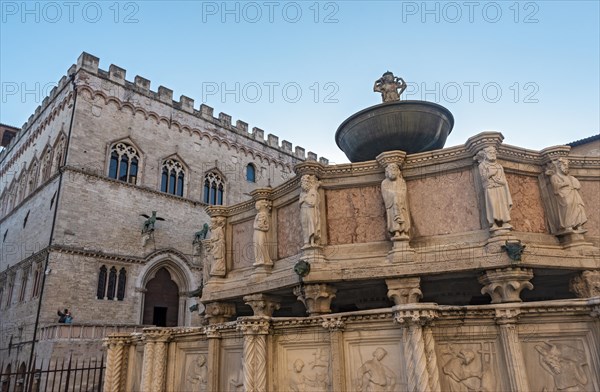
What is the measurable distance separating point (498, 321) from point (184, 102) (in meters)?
27.3

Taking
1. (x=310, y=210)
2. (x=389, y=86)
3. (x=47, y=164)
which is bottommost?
(x=310, y=210)

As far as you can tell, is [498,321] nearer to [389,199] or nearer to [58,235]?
[389,199]

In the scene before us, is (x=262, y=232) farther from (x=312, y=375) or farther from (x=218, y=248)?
(x=312, y=375)

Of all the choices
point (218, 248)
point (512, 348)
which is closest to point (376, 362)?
point (512, 348)

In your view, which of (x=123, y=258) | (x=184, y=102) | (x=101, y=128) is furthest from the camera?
(x=184, y=102)

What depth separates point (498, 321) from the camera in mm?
4316

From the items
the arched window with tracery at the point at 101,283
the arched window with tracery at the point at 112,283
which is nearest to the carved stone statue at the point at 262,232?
the arched window with tracery at the point at 101,283

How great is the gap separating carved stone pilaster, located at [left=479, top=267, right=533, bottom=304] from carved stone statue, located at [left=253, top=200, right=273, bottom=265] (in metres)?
3.52

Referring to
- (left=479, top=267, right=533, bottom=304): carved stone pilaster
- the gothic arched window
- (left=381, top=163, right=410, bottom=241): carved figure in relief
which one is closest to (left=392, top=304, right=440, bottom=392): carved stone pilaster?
(left=479, top=267, right=533, bottom=304): carved stone pilaster

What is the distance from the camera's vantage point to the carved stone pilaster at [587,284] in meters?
5.69

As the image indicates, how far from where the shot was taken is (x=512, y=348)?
165 inches

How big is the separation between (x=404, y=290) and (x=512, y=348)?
6.06 feet

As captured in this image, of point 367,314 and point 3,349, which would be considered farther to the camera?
point 3,349

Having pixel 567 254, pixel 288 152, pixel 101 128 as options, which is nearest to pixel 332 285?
pixel 567 254
